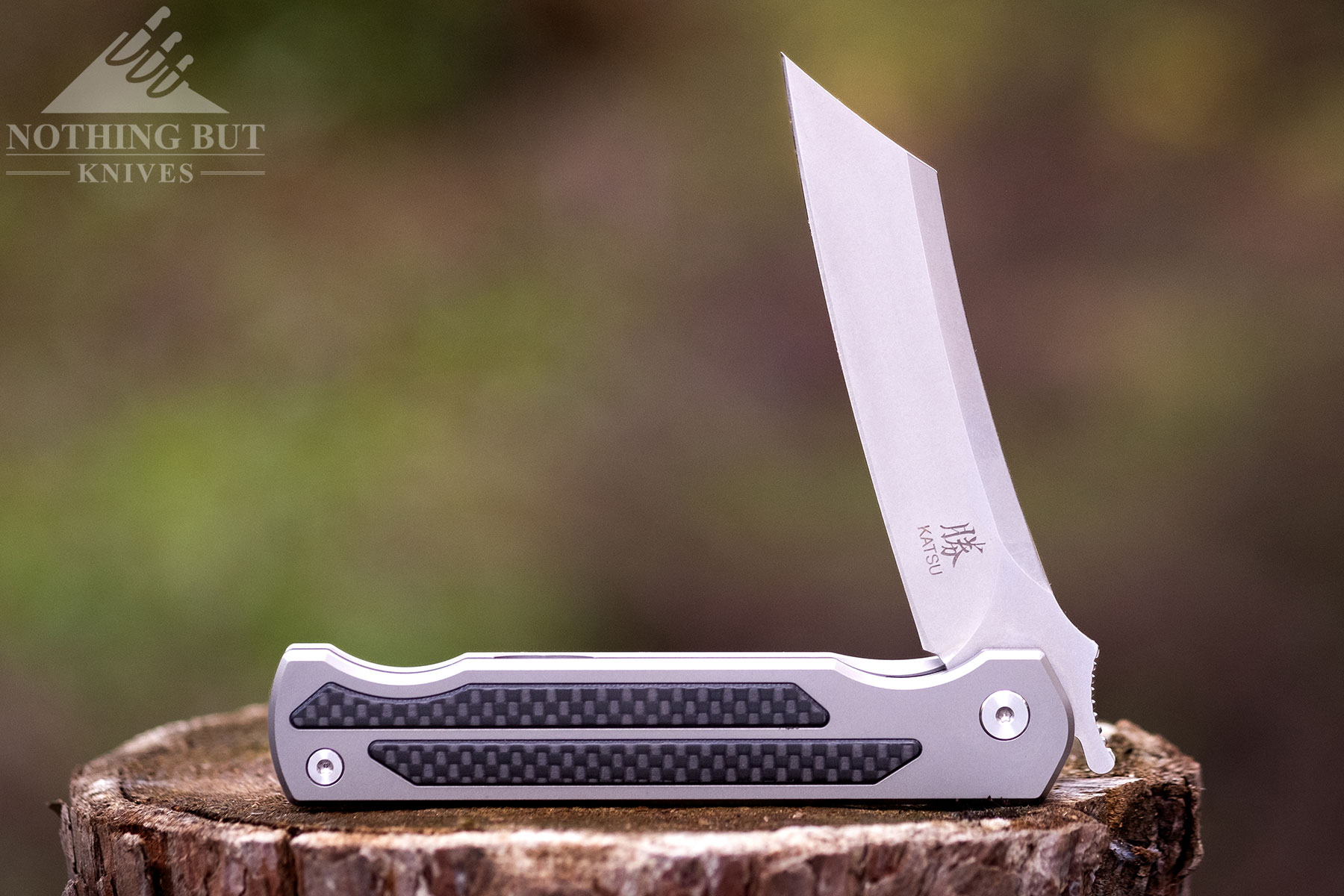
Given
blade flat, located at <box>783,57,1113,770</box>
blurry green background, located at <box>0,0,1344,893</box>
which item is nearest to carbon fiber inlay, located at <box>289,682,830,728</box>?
blade flat, located at <box>783,57,1113,770</box>

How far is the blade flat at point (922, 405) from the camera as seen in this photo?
4.33 ft

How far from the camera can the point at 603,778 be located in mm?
1290

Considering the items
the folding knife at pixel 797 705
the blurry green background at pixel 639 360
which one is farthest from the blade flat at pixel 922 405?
the blurry green background at pixel 639 360

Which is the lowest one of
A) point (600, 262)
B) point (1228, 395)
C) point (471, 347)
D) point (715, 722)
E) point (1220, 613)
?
point (1220, 613)

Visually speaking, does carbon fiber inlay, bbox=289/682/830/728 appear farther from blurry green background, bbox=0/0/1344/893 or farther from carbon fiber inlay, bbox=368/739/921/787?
blurry green background, bbox=0/0/1344/893

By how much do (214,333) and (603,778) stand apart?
2586 millimetres

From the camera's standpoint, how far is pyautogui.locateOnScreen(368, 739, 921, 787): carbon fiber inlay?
1.28 meters

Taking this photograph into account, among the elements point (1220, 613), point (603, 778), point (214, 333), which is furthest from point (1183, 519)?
point (214, 333)

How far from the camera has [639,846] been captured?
1128mm

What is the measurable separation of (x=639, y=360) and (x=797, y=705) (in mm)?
2184

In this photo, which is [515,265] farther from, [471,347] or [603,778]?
[603,778]

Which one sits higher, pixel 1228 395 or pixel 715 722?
pixel 1228 395

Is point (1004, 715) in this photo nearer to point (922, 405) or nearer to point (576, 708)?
point (922, 405)

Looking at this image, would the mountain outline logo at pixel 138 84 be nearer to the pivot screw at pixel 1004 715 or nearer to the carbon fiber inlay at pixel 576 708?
the carbon fiber inlay at pixel 576 708
